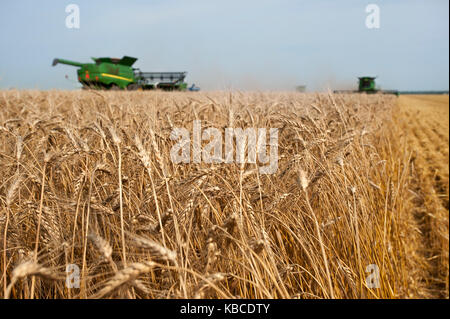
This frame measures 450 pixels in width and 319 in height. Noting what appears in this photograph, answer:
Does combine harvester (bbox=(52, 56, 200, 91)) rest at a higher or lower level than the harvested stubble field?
higher

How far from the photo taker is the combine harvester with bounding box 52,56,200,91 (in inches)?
727

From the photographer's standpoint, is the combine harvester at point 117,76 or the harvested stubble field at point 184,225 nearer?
the harvested stubble field at point 184,225

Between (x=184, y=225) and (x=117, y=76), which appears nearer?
(x=184, y=225)

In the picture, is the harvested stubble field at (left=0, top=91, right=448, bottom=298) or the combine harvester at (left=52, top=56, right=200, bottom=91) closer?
the harvested stubble field at (left=0, top=91, right=448, bottom=298)

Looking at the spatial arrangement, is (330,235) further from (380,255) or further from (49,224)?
(49,224)

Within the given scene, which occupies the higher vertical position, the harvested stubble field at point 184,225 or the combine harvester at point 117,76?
the combine harvester at point 117,76

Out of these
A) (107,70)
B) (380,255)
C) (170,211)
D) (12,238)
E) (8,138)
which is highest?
(107,70)

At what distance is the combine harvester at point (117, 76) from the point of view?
60.5 ft

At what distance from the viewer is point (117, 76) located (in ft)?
65.0
